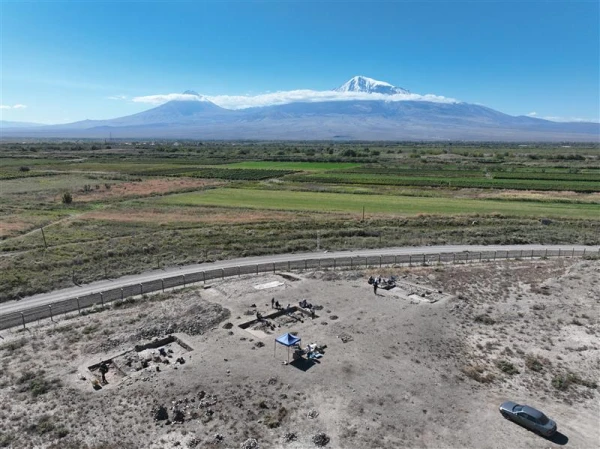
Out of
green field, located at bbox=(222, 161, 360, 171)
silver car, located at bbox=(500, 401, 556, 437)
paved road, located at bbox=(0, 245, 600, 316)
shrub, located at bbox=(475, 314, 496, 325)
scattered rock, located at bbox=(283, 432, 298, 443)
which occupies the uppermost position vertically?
green field, located at bbox=(222, 161, 360, 171)

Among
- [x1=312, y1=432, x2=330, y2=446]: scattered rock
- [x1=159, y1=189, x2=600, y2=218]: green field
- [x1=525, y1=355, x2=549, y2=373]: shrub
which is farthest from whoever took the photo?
[x1=159, y1=189, x2=600, y2=218]: green field

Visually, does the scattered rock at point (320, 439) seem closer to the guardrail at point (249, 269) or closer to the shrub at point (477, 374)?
the shrub at point (477, 374)

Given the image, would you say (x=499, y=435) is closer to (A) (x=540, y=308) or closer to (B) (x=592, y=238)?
(A) (x=540, y=308)

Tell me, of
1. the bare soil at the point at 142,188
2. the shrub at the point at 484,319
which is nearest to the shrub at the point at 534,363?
the shrub at the point at 484,319

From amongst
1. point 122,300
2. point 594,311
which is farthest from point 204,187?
point 594,311

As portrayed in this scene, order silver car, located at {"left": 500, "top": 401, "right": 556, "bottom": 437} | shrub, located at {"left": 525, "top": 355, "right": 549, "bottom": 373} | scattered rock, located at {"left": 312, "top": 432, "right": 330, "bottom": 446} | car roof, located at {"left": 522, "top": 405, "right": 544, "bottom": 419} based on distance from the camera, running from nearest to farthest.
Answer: scattered rock, located at {"left": 312, "top": 432, "right": 330, "bottom": 446}
silver car, located at {"left": 500, "top": 401, "right": 556, "bottom": 437}
car roof, located at {"left": 522, "top": 405, "right": 544, "bottom": 419}
shrub, located at {"left": 525, "top": 355, "right": 549, "bottom": 373}

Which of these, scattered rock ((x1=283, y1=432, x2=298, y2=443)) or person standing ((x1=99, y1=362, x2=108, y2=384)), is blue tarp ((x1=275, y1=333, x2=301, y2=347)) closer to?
scattered rock ((x1=283, y1=432, x2=298, y2=443))

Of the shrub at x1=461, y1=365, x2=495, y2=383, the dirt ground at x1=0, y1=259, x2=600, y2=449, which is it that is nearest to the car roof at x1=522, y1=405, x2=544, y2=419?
the dirt ground at x1=0, y1=259, x2=600, y2=449

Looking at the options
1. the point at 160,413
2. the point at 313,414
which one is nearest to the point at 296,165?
the point at 313,414
